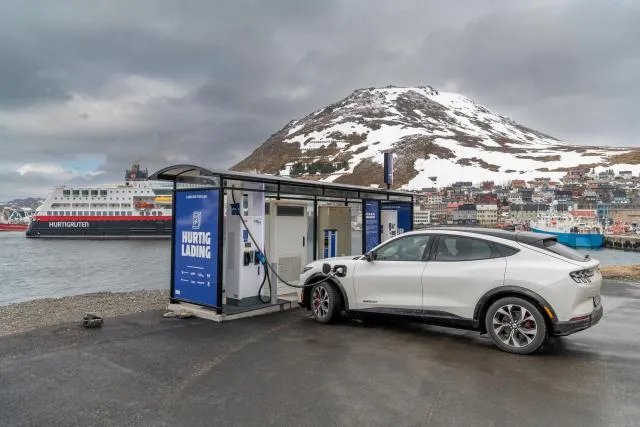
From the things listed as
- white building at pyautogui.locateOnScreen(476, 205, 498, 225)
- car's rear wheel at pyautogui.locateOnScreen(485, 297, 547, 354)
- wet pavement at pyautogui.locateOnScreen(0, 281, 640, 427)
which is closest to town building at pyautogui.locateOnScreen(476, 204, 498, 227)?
white building at pyautogui.locateOnScreen(476, 205, 498, 225)

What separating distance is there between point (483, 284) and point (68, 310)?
322 inches

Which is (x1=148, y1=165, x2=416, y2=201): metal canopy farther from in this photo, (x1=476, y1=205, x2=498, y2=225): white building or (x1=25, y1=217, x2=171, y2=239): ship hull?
(x1=476, y1=205, x2=498, y2=225): white building

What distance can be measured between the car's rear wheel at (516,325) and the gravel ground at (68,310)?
634cm

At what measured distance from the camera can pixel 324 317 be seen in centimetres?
792

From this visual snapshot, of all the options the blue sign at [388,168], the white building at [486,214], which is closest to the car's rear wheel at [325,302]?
the blue sign at [388,168]

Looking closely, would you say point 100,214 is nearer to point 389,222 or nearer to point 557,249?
point 389,222

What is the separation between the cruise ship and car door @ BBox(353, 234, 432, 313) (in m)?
81.2

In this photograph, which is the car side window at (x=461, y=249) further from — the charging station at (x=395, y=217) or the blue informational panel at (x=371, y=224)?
the charging station at (x=395, y=217)

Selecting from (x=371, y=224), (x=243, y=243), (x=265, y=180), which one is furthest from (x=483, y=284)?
(x=371, y=224)

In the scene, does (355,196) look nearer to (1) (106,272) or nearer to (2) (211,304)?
(2) (211,304)

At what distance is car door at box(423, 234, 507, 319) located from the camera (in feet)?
20.5

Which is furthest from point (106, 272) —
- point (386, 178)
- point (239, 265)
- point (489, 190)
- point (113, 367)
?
point (489, 190)

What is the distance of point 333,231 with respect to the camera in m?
12.0

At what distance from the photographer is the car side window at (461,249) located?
6.46 meters
